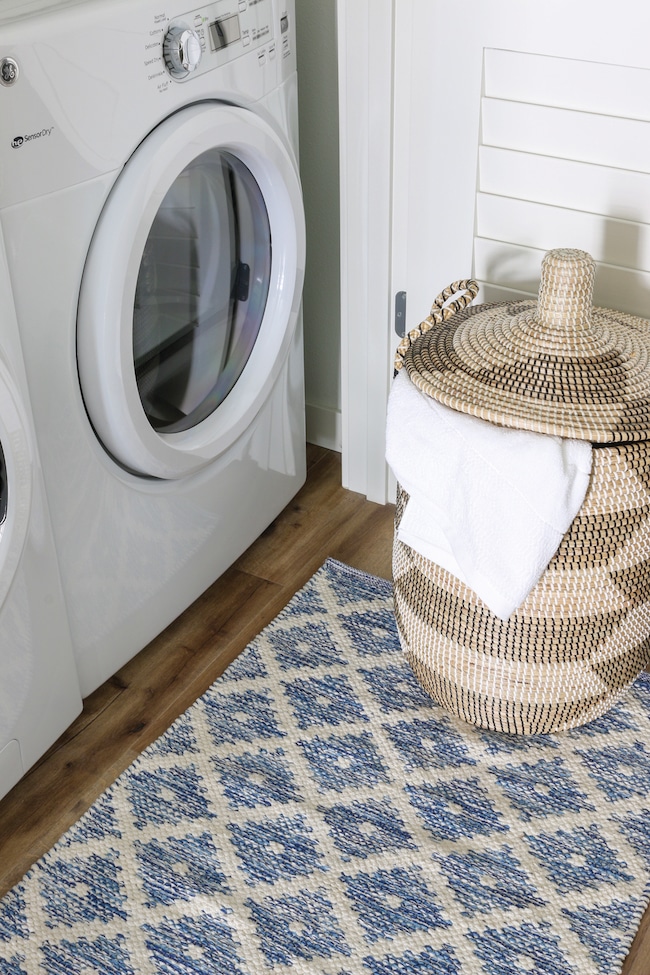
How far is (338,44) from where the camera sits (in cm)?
155

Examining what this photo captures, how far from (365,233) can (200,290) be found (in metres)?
0.34

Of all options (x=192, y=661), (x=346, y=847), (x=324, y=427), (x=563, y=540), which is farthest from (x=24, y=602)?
(x=324, y=427)

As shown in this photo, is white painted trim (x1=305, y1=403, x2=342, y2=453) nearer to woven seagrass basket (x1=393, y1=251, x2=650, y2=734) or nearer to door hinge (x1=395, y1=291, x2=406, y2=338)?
door hinge (x1=395, y1=291, x2=406, y2=338)

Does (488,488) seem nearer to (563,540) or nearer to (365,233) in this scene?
(563,540)

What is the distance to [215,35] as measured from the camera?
1.25 m

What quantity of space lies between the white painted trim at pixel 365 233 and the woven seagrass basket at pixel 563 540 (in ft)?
0.88

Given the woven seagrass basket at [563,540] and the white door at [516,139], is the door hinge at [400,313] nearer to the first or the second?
the white door at [516,139]

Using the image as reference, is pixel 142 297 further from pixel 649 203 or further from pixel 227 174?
pixel 649 203

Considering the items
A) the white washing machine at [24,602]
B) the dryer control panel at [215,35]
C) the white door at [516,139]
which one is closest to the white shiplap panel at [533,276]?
the white door at [516,139]

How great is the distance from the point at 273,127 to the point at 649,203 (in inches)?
20.3

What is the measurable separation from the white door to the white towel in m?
0.37

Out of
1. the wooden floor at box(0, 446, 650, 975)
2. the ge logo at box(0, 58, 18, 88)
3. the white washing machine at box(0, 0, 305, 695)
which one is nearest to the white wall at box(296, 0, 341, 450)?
the wooden floor at box(0, 446, 650, 975)

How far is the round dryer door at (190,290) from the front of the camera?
117 cm

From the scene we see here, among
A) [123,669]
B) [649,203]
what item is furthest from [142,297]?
[649,203]
